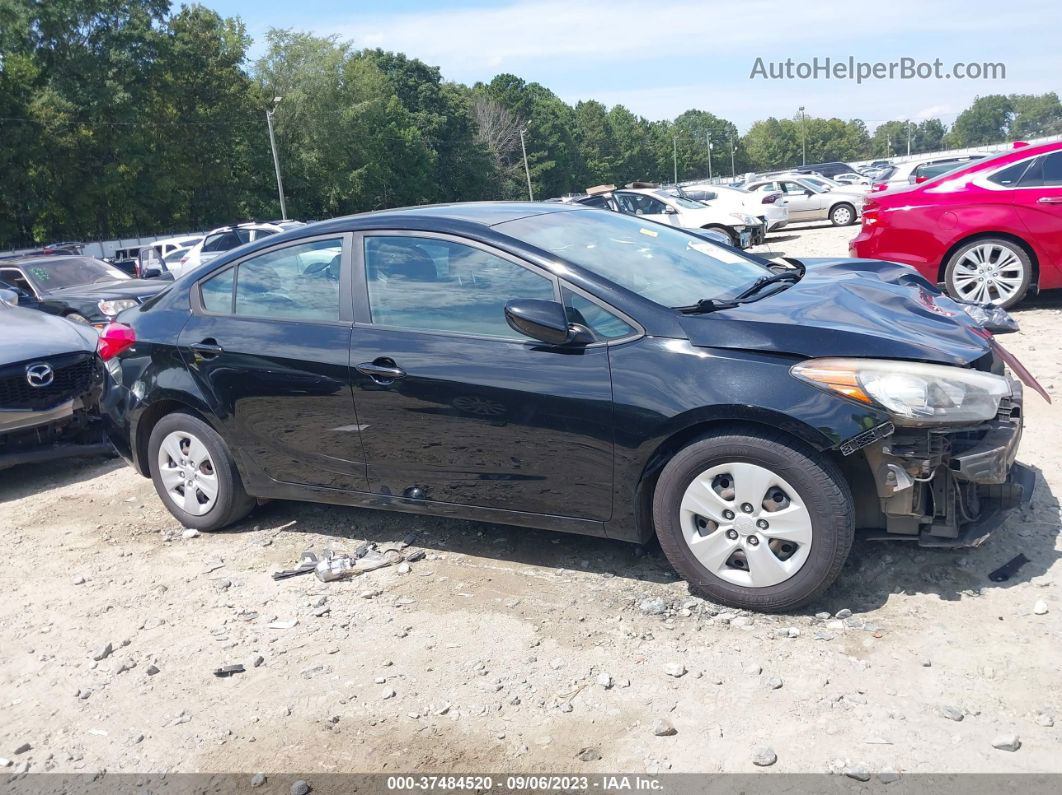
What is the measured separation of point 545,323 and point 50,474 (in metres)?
4.88

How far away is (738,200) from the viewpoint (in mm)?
19047

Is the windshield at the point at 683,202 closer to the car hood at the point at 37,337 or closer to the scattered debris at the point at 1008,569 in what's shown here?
the car hood at the point at 37,337

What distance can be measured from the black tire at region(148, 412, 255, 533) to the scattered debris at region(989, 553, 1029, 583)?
3.72 m

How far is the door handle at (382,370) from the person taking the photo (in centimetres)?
428

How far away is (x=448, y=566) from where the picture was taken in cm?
455

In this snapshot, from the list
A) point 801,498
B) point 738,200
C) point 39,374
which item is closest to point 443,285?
point 801,498

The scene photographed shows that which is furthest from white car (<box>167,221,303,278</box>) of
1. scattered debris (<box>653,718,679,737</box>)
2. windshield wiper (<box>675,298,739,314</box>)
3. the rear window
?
scattered debris (<box>653,718,679,737</box>)

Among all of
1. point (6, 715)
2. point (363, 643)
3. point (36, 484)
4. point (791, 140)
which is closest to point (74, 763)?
point (6, 715)

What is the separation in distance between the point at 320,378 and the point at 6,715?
1.89 meters

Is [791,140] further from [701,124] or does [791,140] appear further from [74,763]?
[74,763]

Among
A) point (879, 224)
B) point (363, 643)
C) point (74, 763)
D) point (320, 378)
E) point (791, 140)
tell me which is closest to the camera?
point (74, 763)

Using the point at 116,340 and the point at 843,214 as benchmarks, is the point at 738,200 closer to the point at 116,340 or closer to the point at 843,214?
the point at 843,214

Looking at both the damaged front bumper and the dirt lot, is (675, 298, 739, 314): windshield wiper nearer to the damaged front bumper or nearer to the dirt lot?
the damaged front bumper

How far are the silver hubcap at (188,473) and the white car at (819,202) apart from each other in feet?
68.0
